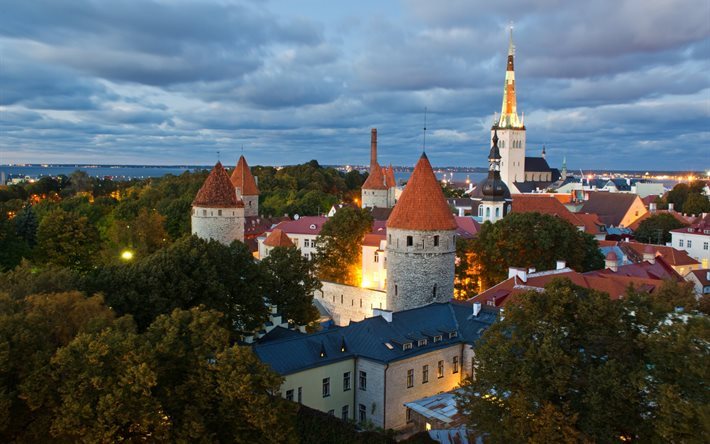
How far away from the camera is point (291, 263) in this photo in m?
28.8

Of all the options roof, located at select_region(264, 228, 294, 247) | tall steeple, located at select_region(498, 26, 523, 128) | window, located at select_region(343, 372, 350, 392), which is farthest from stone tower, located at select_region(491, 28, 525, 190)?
window, located at select_region(343, 372, 350, 392)

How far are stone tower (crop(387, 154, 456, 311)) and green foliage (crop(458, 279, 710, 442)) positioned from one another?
38.5 ft

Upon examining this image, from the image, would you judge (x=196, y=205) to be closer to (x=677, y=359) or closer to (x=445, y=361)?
(x=445, y=361)

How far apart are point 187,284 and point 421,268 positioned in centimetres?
1054

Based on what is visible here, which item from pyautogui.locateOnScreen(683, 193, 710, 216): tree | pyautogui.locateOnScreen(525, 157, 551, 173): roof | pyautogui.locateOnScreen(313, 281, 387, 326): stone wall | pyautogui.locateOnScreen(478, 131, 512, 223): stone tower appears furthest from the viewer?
pyautogui.locateOnScreen(525, 157, 551, 173): roof

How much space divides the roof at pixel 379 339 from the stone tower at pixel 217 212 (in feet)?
66.6

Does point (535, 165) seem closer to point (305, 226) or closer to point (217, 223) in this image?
point (305, 226)

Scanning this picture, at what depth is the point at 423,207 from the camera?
28.4 m

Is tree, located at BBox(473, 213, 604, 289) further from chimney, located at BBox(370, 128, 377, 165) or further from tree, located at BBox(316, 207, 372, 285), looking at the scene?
chimney, located at BBox(370, 128, 377, 165)

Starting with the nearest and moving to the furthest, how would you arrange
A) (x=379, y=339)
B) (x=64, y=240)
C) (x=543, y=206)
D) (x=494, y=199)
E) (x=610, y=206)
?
(x=379, y=339) < (x=64, y=240) < (x=494, y=199) < (x=543, y=206) < (x=610, y=206)

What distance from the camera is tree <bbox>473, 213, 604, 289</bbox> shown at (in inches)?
1400

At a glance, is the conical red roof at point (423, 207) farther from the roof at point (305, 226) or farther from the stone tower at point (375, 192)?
the stone tower at point (375, 192)

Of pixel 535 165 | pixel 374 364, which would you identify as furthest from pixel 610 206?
pixel 374 364

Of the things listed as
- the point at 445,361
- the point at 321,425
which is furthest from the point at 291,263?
the point at 321,425
